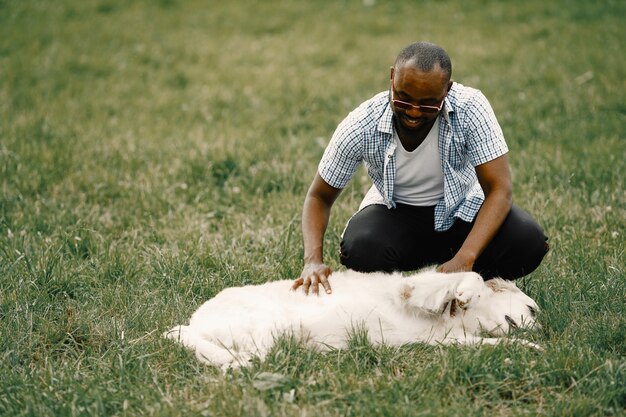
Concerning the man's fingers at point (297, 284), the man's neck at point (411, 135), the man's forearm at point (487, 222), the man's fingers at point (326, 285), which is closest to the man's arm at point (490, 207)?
the man's forearm at point (487, 222)

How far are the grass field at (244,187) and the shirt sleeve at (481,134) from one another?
81cm

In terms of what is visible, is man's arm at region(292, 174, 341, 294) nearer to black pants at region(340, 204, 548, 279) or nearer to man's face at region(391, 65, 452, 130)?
black pants at region(340, 204, 548, 279)

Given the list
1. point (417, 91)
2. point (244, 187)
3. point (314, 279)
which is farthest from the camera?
point (244, 187)

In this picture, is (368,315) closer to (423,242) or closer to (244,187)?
(423,242)

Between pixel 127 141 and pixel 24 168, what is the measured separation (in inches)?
44.3

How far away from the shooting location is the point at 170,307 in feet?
12.9

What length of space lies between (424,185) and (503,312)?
838 millimetres

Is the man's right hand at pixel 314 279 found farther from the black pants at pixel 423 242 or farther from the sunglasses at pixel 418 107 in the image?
the sunglasses at pixel 418 107

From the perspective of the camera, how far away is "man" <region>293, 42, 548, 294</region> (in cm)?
355

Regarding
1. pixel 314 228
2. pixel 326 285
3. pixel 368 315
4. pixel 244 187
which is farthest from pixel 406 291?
pixel 244 187

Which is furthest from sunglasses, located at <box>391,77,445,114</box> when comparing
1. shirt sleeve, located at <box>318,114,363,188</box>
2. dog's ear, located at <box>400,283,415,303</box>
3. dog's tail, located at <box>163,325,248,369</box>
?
dog's tail, located at <box>163,325,248,369</box>

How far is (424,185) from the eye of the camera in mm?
4031

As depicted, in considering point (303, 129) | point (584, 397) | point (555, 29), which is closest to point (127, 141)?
point (303, 129)

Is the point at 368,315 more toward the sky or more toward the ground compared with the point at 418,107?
more toward the ground
